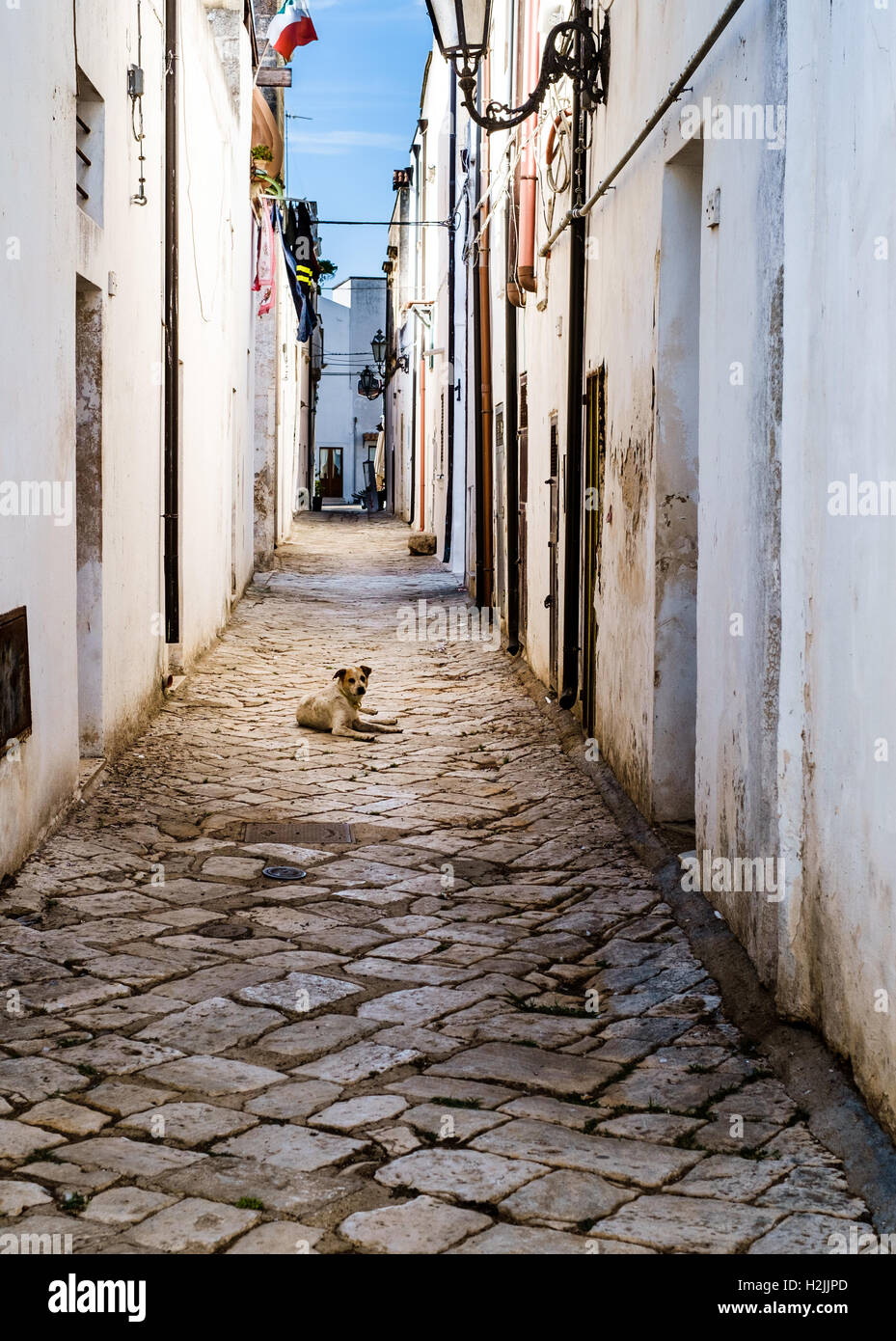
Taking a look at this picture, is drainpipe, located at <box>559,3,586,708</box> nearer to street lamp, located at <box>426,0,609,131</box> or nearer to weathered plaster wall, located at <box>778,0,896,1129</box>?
street lamp, located at <box>426,0,609,131</box>

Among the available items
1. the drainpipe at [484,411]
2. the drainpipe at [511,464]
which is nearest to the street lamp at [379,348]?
the drainpipe at [484,411]

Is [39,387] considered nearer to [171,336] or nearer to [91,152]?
[91,152]

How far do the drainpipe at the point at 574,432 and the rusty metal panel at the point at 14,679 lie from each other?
4.35m

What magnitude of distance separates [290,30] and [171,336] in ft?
39.1

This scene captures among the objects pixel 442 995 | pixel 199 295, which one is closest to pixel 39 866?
pixel 442 995

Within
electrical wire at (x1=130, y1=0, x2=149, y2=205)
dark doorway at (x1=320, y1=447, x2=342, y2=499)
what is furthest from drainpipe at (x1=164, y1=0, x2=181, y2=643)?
dark doorway at (x1=320, y1=447, x2=342, y2=499)

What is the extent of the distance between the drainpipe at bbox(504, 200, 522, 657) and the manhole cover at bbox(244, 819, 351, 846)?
5.99 m

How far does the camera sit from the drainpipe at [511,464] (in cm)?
1369

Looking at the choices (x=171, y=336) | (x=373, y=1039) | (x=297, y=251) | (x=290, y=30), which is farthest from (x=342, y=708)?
(x=297, y=251)

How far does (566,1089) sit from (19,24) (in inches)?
188

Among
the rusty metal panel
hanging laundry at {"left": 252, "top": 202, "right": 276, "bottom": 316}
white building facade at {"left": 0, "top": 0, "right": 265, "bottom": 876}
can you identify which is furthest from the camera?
hanging laundry at {"left": 252, "top": 202, "right": 276, "bottom": 316}

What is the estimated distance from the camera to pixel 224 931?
5820mm

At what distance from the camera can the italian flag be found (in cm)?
2050

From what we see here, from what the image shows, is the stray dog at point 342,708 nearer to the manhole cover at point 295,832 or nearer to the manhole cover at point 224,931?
the manhole cover at point 295,832
